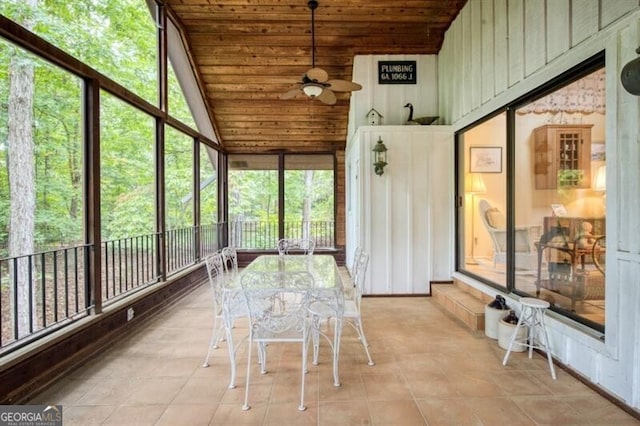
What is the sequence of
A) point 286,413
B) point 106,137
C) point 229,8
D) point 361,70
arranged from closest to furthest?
point 286,413, point 106,137, point 229,8, point 361,70

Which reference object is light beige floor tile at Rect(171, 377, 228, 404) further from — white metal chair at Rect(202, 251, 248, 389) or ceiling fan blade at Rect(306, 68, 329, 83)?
ceiling fan blade at Rect(306, 68, 329, 83)

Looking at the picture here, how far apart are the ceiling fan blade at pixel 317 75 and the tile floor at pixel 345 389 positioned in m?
2.67

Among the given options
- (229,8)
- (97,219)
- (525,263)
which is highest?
(229,8)

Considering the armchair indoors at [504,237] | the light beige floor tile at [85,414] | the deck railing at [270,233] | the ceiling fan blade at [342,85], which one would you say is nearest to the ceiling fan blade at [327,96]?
the ceiling fan blade at [342,85]

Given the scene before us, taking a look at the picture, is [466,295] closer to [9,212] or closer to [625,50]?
[625,50]

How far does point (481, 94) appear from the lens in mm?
4152

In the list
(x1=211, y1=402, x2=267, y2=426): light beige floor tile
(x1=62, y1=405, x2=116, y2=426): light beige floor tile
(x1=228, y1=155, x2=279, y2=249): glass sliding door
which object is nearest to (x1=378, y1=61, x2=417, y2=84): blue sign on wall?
(x1=228, y1=155, x2=279, y2=249): glass sliding door

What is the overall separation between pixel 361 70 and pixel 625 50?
144 inches

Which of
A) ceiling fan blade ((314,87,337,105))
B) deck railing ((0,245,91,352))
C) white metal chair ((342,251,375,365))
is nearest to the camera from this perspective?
deck railing ((0,245,91,352))

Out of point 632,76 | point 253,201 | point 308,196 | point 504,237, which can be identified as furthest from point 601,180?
point 253,201

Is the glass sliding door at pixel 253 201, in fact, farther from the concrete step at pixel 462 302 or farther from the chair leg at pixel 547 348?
the chair leg at pixel 547 348

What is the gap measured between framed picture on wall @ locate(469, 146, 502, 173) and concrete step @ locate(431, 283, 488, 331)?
1.56m

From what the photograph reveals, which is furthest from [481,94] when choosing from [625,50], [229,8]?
[229,8]

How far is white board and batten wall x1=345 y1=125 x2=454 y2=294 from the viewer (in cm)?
497
